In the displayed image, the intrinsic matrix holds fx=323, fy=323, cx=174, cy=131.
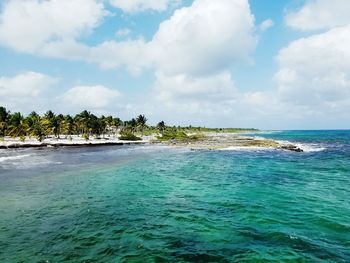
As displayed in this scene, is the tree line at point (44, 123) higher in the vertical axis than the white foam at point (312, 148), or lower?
higher

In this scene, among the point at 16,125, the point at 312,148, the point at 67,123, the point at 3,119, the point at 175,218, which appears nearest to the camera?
the point at 175,218

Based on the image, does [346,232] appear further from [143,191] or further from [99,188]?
[99,188]

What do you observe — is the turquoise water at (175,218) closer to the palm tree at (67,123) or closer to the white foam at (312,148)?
the white foam at (312,148)

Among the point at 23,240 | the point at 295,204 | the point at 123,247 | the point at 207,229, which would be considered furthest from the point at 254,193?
the point at 23,240

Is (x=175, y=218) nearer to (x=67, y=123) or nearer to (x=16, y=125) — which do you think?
(x=16, y=125)

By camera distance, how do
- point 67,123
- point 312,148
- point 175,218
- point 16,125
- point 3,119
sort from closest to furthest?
point 175,218, point 312,148, point 3,119, point 16,125, point 67,123

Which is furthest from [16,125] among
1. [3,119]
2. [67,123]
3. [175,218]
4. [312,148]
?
[175,218]

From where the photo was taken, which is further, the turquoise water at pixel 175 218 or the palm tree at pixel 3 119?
the palm tree at pixel 3 119

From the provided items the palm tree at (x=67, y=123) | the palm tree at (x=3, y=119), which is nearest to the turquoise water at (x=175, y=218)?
the palm tree at (x=3, y=119)
